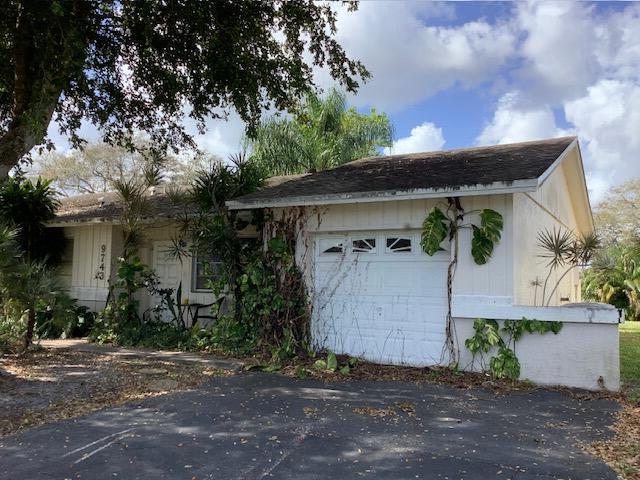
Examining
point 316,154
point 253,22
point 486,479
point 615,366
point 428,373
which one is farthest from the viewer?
point 316,154

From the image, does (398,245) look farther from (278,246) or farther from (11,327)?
(11,327)

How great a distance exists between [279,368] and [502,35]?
8239 mm

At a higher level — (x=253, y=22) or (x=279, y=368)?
(x=253, y=22)

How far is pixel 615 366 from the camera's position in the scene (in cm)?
688

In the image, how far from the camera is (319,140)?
28.2 metres

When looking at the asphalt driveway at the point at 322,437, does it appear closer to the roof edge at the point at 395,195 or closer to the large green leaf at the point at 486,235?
the large green leaf at the point at 486,235

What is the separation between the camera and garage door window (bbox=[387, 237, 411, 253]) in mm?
8398

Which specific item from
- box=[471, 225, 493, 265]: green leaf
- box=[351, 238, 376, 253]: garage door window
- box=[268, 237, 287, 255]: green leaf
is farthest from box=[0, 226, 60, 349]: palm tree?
box=[471, 225, 493, 265]: green leaf

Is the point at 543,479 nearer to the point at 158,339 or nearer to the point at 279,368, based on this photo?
the point at 279,368

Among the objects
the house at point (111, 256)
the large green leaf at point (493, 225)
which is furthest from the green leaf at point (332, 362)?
the house at point (111, 256)

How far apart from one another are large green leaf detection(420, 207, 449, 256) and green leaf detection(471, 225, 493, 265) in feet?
1.56

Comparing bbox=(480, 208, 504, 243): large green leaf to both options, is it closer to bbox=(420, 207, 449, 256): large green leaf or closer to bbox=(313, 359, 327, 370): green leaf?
bbox=(420, 207, 449, 256): large green leaf

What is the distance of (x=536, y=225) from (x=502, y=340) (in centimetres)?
296

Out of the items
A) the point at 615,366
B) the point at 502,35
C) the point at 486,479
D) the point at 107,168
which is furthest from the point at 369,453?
the point at 107,168
